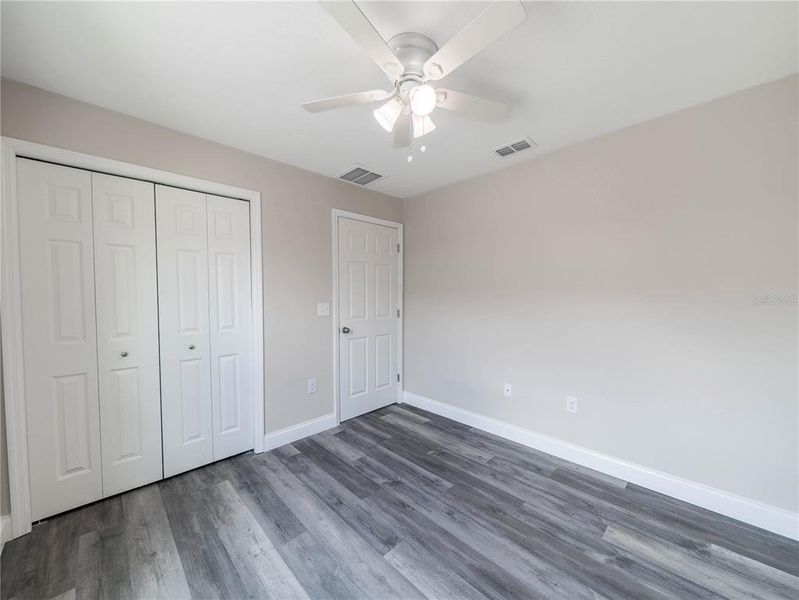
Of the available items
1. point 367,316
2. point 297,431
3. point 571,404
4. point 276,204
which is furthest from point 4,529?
point 571,404

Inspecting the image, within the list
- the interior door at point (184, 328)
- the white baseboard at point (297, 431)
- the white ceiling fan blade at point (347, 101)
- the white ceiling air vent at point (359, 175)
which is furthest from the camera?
the white ceiling air vent at point (359, 175)

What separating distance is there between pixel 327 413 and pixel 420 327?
132cm

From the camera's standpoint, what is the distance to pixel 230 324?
2.36m

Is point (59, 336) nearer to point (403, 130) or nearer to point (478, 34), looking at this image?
point (403, 130)

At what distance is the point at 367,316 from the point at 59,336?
7.25 ft

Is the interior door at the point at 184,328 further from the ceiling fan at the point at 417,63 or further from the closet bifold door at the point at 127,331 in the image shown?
the ceiling fan at the point at 417,63

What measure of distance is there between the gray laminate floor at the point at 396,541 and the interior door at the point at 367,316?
983mm

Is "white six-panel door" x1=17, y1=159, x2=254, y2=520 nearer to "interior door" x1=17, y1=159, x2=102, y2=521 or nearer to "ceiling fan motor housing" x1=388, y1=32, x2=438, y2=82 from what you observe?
"interior door" x1=17, y1=159, x2=102, y2=521

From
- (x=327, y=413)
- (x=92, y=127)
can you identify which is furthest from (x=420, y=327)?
(x=92, y=127)

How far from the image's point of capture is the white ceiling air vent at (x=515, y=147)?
2.21 m

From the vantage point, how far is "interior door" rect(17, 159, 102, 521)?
5.40 ft

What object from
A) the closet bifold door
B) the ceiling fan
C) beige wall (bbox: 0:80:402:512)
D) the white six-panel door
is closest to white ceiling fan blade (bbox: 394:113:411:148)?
the ceiling fan

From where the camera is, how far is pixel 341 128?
2.03m

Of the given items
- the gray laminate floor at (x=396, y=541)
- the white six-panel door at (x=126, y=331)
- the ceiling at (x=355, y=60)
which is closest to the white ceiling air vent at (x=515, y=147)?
the ceiling at (x=355, y=60)
